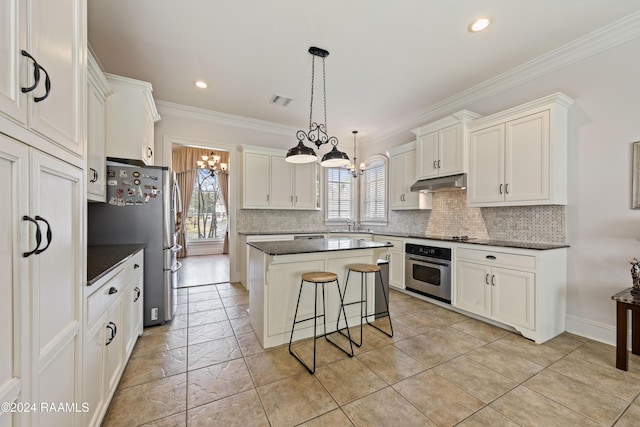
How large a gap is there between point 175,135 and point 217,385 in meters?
3.97

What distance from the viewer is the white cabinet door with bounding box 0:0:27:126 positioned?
757 millimetres

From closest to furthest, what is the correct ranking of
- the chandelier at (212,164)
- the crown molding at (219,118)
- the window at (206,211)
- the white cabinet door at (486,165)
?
the white cabinet door at (486,165), the crown molding at (219,118), the chandelier at (212,164), the window at (206,211)

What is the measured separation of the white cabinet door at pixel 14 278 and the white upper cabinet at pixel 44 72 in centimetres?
9

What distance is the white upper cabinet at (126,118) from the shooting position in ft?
8.98

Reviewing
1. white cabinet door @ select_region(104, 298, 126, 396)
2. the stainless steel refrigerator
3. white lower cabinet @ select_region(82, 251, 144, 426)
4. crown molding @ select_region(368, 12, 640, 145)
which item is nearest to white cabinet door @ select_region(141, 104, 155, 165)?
the stainless steel refrigerator

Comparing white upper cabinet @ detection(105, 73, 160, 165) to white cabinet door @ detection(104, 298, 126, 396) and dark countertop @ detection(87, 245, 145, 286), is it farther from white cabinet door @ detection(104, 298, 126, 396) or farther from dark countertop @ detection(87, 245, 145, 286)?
white cabinet door @ detection(104, 298, 126, 396)

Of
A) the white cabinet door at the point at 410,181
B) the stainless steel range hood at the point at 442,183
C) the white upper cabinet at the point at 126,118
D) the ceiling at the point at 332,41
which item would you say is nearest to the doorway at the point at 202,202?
the ceiling at the point at 332,41

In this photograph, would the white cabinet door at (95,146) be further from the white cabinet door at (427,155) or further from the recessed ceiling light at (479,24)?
the white cabinet door at (427,155)

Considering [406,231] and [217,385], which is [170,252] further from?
[406,231]

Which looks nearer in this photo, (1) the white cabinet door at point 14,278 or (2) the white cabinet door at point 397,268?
(1) the white cabinet door at point 14,278

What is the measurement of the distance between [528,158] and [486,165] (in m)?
0.45

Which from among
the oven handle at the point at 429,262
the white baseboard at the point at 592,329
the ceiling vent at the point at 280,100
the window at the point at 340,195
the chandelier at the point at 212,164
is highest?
the ceiling vent at the point at 280,100

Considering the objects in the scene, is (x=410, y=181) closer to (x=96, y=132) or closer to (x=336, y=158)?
(x=336, y=158)

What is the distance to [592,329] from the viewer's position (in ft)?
8.63
